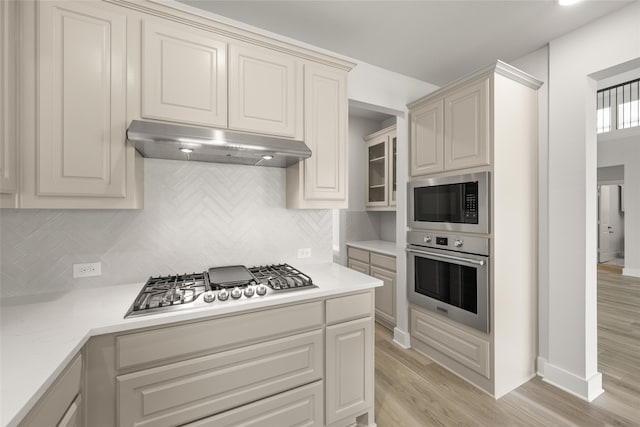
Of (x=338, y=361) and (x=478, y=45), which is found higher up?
(x=478, y=45)

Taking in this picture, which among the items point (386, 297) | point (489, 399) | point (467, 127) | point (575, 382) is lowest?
point (489, 399)

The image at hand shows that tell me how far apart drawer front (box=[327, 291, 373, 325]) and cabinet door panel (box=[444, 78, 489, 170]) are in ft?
4.44

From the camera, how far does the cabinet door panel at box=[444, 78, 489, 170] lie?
2.05 meters

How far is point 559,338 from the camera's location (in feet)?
7.04

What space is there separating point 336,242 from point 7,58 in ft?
11.5

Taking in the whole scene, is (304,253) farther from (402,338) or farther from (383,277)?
(402,338)

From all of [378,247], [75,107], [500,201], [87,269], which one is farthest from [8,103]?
[378,247]

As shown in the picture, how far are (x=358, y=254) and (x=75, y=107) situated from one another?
120 inches

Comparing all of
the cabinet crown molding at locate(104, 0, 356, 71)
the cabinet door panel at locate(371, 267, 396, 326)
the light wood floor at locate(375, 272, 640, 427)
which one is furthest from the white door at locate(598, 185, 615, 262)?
the cabinet crown molding at locate(104, 0, 356, 71)

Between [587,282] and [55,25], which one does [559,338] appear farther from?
[55,25]

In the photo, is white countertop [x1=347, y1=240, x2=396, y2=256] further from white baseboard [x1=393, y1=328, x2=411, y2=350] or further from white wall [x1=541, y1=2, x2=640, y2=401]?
white wall [x1=541, y1=2, x2=640, y2=401]

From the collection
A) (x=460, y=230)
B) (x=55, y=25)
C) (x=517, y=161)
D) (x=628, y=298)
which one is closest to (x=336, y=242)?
(x=460, y=230)

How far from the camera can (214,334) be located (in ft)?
4.31

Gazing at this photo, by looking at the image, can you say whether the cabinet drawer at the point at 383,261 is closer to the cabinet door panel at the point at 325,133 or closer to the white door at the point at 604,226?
the cabinet door panel at the point at 325,133
